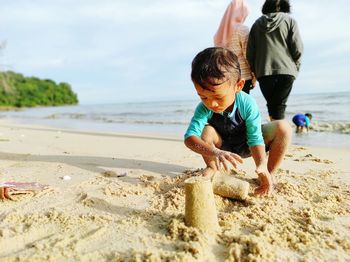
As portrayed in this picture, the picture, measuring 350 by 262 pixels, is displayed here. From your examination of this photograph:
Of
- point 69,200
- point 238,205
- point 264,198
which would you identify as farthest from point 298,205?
point 69,200

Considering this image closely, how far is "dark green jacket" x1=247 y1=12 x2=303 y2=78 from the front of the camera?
3.48 m

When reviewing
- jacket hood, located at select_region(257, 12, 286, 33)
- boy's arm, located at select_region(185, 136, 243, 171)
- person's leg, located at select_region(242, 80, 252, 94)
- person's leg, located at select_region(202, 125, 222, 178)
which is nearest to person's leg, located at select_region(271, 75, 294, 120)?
person's leg, located at select_region(242, 80, 252, 94)

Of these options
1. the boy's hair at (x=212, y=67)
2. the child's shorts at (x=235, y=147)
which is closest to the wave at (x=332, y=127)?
the child's shorts at (x=235, y=147)

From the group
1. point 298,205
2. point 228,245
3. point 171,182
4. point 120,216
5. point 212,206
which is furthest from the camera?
point 171,182

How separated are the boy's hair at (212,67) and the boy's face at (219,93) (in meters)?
0.03

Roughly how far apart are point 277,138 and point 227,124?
17.2 inches

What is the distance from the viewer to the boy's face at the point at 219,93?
2150 mm

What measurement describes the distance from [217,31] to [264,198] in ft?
7.24

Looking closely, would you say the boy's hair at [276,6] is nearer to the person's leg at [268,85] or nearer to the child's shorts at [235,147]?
the person's leg at [268,85]

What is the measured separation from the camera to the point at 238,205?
227cm

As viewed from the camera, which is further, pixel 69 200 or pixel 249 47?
pixel 249 47

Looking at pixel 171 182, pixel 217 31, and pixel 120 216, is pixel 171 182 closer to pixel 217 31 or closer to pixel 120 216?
pixel 120 216

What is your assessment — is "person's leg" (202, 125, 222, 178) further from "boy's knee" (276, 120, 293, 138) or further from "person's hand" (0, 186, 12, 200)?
"person's hand" (0, 186, 12, 200)

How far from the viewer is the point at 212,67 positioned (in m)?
2.09
